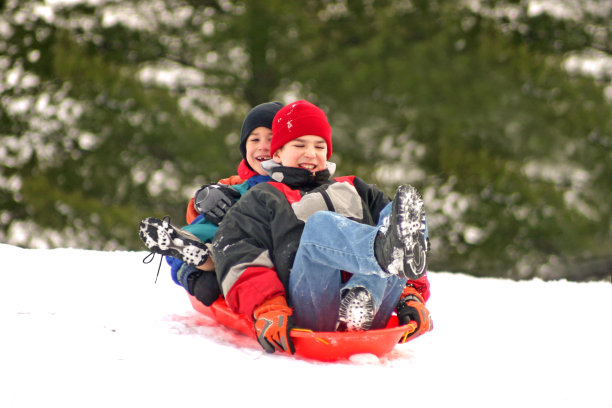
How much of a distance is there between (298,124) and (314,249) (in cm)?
59

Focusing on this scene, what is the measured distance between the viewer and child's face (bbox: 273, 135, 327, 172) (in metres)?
2.17

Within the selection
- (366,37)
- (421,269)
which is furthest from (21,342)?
(366,37)

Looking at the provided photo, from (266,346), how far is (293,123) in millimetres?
806

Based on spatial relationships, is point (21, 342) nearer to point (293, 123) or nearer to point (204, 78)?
point (293, 123)

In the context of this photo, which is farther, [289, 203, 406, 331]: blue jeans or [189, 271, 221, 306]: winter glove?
[189, 271, 221, 306]: winter glove

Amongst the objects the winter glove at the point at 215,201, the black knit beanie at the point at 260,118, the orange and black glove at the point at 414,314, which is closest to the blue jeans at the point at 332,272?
the orange and black glove at the point at 414,314

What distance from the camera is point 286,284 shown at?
196cm

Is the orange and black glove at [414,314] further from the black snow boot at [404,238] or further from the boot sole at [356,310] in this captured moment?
the black snow boot at [404,238]

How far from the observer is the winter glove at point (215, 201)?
239 cm

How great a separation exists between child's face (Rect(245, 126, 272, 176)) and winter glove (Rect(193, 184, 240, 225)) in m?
0.22

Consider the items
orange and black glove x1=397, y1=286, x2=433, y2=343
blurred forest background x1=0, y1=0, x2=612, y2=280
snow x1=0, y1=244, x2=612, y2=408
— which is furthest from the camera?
blurred forest background x1=0, y1=0, x2=612, y2=280

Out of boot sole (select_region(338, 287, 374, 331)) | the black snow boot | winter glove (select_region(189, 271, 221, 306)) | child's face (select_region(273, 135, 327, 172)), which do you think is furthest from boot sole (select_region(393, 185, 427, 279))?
winter glove (select_region(189, 271, 221, 306))

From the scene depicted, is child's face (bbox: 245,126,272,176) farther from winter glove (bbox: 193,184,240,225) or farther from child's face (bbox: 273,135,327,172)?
child's face (bbox: 273,135,327,172)

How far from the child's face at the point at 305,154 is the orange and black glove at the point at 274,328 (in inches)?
22.1
